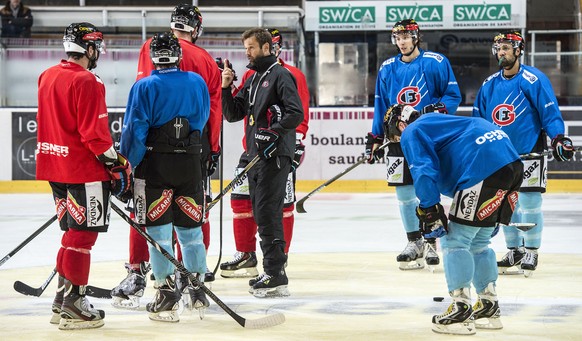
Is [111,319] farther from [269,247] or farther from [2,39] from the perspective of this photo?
[2,39]

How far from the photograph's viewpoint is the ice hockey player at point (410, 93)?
6.32 meters

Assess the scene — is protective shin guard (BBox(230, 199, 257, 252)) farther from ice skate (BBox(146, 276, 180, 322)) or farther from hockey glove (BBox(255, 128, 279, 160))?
ice skate (BBox(146, 276, 180, 322))

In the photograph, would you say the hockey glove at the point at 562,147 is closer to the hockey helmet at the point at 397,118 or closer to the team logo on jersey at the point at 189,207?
the hockey helmet at the point at 397,118

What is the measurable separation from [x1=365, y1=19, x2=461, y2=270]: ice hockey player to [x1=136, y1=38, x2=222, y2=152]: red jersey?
145 cm

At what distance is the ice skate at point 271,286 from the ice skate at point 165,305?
75 centimetres

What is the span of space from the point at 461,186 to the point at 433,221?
236 mm

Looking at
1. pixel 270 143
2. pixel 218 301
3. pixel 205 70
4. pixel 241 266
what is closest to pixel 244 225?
pixel 241 266

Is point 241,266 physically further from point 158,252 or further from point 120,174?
point 120,174

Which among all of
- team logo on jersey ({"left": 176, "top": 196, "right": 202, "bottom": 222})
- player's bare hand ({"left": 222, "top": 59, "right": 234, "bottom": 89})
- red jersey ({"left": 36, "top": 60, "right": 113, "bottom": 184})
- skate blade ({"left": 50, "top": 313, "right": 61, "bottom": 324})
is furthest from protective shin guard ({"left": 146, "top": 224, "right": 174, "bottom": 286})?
player's bare hand ({"left": 222, "top": 59, "right": 234, "bottom": 89})

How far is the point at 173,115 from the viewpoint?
453 cm

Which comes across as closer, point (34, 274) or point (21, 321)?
point (21, 321)

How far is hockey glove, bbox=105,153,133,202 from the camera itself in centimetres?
432

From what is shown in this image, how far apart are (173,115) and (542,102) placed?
2519 mm

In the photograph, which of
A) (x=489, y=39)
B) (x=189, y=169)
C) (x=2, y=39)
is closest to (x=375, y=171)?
(x=489, y=39)
